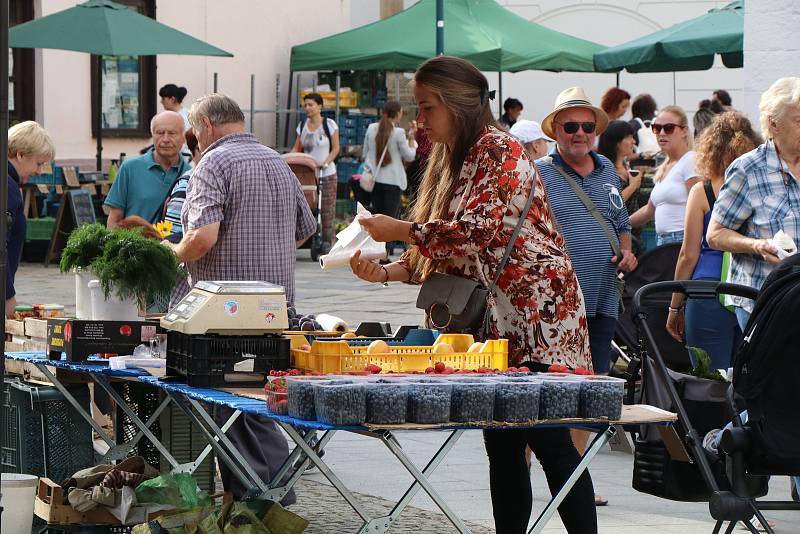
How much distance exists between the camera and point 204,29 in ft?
73.2

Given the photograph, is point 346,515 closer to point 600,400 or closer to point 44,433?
point 44,433

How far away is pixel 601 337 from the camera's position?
6863mm

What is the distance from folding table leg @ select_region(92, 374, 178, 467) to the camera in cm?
595

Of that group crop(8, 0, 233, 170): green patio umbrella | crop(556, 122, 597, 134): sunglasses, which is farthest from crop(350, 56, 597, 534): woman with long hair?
crop(8, 0, 233, 170): green patio umbrella

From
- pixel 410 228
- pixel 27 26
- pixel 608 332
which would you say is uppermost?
pixel 27 26

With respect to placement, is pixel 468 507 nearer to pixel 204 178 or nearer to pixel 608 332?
pixel 608 332

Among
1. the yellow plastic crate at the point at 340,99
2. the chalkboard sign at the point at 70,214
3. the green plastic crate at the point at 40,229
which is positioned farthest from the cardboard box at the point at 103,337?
the yellow plastic crate at the point at 340,99

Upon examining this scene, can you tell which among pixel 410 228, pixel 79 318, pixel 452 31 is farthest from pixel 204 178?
pixel 452 31

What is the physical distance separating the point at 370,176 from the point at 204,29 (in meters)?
5.66

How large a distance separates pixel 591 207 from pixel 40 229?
11481 millimetres

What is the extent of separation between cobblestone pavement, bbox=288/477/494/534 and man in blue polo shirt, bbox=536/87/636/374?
3.26 feet

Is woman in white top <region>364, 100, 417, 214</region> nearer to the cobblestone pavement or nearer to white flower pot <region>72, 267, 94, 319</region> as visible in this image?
the cobblestone pavement

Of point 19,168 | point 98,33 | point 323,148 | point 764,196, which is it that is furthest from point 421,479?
point 323,148

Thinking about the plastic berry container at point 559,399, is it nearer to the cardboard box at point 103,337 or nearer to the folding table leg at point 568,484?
the folding table leg at point 568,484
